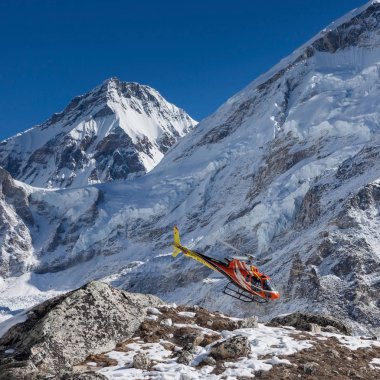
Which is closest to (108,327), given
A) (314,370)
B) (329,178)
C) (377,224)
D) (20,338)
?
(20,338)

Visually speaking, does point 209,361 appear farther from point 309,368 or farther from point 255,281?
point 255,281

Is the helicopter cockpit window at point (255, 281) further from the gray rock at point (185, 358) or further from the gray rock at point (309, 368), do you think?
the gray rock at point (309, 368)

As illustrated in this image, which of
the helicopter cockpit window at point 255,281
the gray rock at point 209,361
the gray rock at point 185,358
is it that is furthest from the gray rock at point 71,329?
the helicopter cockpit window at point 255,281

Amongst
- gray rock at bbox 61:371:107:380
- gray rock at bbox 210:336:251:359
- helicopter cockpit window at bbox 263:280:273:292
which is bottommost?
gray rock at bbox 210:336:251:359

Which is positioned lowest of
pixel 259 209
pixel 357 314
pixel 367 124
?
pixel 357 314

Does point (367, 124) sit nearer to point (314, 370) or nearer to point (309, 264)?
point (309, 264)

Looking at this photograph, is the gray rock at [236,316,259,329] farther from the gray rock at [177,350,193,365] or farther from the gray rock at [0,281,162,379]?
the gray rock at [177,350,193,365]

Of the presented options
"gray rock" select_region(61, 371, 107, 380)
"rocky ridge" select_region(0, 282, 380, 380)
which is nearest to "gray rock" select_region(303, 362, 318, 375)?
"rocky ridge" select_region(0, 282, 380, 380)
